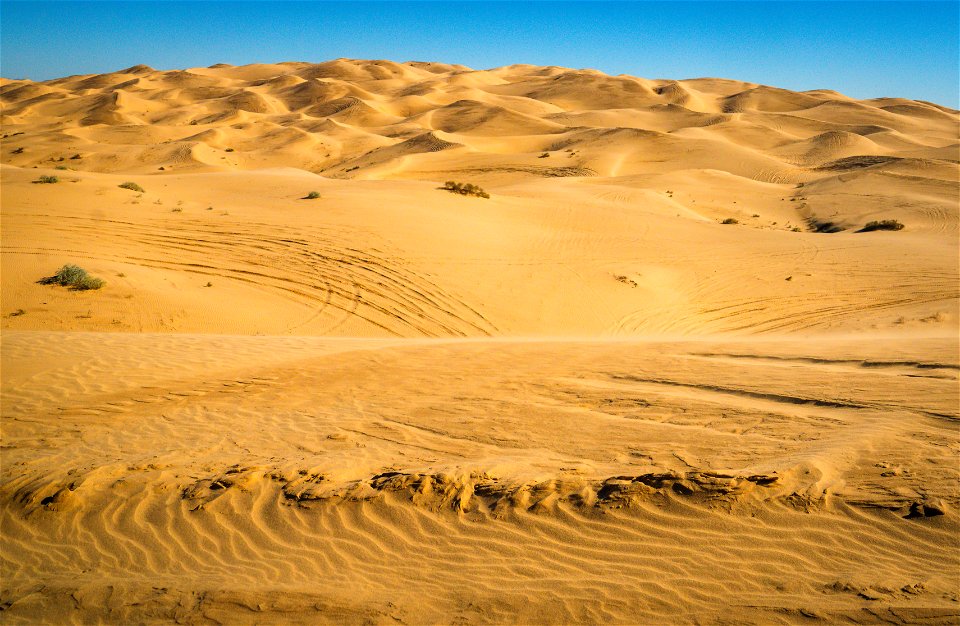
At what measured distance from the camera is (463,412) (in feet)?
22.1

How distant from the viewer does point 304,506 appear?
16.1ft

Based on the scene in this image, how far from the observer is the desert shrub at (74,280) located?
38.8ft

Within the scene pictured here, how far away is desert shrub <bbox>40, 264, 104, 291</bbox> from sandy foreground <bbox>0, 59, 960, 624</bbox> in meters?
0.20

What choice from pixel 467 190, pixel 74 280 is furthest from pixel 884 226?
pixel 74 280

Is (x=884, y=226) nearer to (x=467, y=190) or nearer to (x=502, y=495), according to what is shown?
(x=467, y=190)

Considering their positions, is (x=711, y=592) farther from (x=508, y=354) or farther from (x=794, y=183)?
(x=794, y=183)

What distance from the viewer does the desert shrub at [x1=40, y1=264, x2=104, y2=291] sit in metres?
11.8

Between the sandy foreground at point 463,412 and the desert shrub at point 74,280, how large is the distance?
199mm

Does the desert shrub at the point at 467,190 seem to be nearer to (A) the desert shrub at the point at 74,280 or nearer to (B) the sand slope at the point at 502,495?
(A) the desert shrub at the point at 74,280

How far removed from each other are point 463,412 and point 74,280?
9.18m

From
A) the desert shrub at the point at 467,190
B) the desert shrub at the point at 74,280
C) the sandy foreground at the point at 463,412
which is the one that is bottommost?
the sandy foreground at the point at 463,412

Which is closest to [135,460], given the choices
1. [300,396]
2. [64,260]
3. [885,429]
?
[300,396]

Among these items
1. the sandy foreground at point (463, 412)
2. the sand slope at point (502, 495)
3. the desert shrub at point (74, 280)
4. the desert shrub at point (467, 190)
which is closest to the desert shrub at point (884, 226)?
the sandy foreground at point (463, 412)

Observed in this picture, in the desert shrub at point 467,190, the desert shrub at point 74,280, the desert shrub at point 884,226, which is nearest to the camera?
the desert shrub at point 74,280
